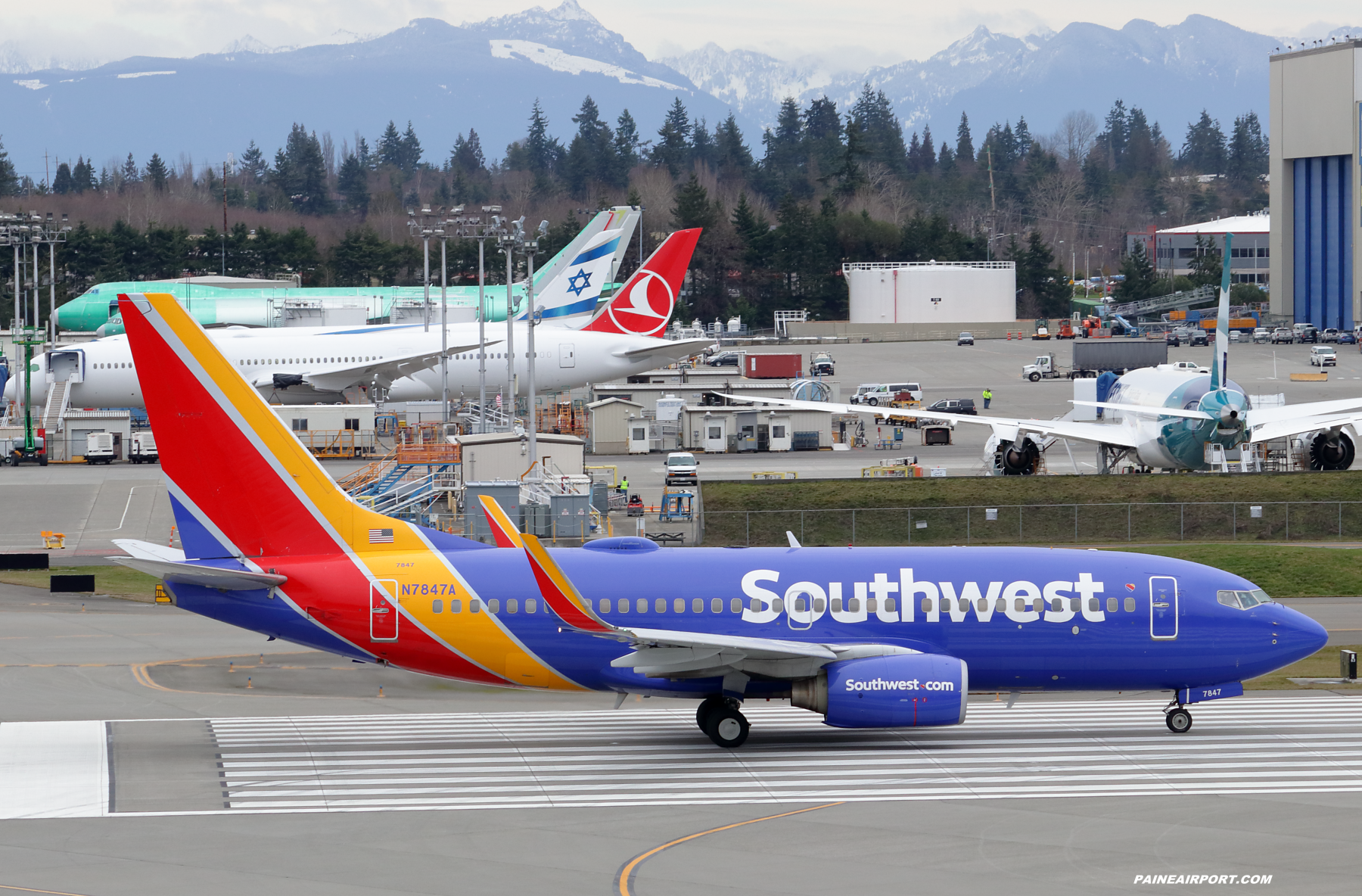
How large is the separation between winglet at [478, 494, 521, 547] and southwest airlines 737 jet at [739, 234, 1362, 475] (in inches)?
1047

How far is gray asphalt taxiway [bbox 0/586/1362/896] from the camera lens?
2008 cm

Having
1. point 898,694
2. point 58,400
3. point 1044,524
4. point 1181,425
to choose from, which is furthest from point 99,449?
point 898,694

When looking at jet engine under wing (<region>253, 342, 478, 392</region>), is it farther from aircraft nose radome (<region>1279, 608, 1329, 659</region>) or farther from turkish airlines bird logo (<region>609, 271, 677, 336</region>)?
aircraft nose radome (<region>1279, 608, 1329, 659</region>)

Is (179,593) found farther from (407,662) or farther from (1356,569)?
(1356,569)

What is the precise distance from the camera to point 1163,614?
27.4 m

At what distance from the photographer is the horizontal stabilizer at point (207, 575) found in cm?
2636

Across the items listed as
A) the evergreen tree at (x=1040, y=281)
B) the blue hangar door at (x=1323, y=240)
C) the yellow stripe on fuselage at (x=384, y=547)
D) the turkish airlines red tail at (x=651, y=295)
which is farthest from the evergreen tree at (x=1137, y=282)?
the yellow stripe on fuselage at (x=384, y=547)

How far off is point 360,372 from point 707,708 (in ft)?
194

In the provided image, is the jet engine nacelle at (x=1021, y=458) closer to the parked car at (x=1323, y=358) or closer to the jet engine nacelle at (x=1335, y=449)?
the jet engine nacelle at (x=1335, y=449)

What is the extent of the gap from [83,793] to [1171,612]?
19341 millimetres

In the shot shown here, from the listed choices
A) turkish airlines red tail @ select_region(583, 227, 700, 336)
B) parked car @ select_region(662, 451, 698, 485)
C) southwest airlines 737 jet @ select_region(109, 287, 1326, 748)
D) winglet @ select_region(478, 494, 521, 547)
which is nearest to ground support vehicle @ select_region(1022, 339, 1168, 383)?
turkish airlines red tail @ select_region(583, 227, 700, 336)

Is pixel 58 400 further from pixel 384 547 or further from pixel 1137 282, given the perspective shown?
pixel 1137 282

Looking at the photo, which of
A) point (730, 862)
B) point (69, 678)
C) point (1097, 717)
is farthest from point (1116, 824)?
point (69, 678)

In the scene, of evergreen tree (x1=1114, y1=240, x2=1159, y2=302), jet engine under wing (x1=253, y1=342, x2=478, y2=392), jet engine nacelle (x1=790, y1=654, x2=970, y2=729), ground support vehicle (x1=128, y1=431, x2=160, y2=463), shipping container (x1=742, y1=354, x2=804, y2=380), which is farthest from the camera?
evergreen tree (x1=1114, y1=240, x2=1159, y2=302)
